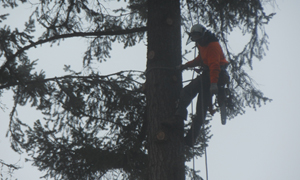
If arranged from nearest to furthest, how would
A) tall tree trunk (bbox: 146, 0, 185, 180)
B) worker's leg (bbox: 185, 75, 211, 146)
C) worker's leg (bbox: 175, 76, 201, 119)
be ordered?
tall tree trunk (bbox: 146, 0, 185, 180) < worker's leg (bbox: 175, 76, 201, 119) < worker's leg (bbox: 185, 75, 211, 146)

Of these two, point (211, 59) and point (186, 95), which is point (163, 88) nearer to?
point (186, 95)

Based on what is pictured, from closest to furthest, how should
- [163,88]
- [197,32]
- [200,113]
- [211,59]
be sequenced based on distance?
[163,88], [211,59], [197,32], [200,113]

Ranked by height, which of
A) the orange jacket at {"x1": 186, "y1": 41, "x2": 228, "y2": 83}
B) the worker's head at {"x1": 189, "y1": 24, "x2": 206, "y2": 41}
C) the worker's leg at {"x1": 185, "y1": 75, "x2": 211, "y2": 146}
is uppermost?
the worker's head at {"x1": 189, "y1": 24, "x2": 206, "y2": 41}

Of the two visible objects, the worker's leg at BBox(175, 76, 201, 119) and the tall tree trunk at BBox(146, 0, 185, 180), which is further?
the worker's leg at BBox(175, 76, 201, 119)

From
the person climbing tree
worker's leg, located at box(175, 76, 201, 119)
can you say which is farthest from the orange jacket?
worker's leg, located at box(175, 76, 201, 119)

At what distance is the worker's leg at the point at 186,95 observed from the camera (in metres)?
5.41

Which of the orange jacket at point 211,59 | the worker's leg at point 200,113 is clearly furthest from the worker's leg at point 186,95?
the orange jacket at point 211,59

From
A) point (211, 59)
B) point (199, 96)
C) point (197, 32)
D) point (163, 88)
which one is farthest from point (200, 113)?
point (197, 32)

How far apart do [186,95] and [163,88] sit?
1.26 ft

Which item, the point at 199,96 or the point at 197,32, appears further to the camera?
the point at 199,96

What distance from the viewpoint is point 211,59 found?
5984 mm

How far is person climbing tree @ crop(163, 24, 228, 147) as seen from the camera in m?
5.87

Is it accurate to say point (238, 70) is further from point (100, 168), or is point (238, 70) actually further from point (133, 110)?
point (100, 168)

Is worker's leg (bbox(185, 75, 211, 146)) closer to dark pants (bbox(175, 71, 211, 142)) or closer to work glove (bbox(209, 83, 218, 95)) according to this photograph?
dark pants (bbox(175, 71, 211, 142))
